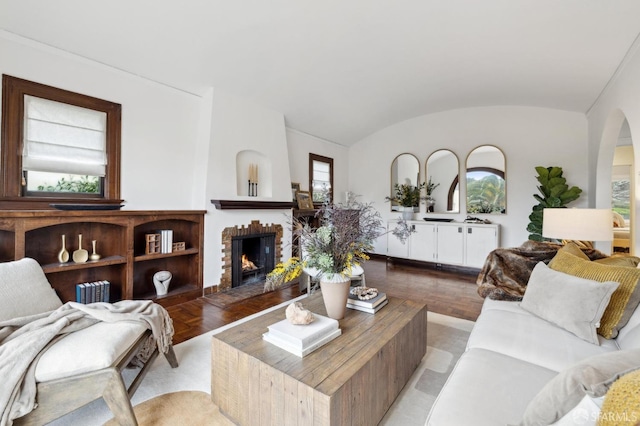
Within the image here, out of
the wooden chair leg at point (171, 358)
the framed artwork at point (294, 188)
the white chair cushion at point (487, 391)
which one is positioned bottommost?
the wooden chair leg at point (171, 358)

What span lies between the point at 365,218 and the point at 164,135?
2.88 metres

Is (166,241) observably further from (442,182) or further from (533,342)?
(442,182)

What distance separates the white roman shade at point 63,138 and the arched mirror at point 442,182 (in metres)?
5.14

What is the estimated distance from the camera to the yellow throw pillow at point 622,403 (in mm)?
561

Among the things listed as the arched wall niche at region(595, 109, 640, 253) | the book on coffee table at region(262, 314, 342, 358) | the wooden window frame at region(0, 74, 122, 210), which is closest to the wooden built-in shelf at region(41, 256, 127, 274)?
the wooden window frame at region(0, 74, 122, 210)

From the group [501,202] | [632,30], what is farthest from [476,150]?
[632,30]

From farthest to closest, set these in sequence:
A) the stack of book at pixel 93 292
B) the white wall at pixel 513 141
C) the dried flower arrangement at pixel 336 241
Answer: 1. the white wall at pixel 513 141
2. the stack of book at pixel 93 292
3. the dried flower arrangement at pixel 336 241

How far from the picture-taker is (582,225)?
2.42 meters

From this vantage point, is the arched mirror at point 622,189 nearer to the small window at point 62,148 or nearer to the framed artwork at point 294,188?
the framed artwork at point 294,188

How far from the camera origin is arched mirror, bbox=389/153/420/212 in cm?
583

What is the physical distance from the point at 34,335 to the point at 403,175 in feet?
18.7

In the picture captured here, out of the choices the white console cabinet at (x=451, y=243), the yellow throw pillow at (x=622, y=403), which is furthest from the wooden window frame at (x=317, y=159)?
the yellow throw pillow at (x=622, y=403)

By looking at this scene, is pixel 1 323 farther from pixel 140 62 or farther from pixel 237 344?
pixel 140 62

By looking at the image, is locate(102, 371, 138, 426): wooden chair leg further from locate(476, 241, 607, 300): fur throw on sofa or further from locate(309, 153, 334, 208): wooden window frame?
locate(309, 153, 334, 208): wooden window frame
